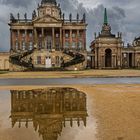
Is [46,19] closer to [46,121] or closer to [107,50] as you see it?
[107,50]

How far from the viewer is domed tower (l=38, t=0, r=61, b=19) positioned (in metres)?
104

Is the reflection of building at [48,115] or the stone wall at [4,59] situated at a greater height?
the stone wall at [4,59]

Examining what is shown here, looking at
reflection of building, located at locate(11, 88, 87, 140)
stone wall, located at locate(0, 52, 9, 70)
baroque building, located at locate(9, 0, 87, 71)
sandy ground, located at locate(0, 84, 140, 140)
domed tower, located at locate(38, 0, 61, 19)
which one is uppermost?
domed tower, located at locate(38, 0, 61, 19)

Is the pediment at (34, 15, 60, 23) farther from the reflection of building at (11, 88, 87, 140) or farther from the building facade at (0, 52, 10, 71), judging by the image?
the reflection of building at (11, 88, 87, 140)

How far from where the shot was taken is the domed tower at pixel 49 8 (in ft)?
341

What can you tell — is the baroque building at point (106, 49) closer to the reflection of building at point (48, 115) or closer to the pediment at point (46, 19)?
the pediment at point (46, 19)

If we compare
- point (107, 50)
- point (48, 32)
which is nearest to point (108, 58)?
point (107, 50)

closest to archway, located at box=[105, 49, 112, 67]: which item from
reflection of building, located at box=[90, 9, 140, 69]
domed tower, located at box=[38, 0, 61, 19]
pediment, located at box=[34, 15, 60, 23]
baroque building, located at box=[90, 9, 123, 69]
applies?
reflection of building, located at box=[90, 9, 140, 69]

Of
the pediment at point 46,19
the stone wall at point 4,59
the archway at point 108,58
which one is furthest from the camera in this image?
the archway at point 108,58

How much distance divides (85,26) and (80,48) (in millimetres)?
7157

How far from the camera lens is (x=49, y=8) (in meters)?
104

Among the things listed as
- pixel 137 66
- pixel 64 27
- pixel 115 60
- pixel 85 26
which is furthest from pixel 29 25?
pixel 137 66

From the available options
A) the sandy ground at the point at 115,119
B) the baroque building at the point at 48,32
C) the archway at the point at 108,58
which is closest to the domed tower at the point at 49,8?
the baroque building at the point at 48,32

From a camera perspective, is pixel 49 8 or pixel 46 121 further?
pixel 49 8
